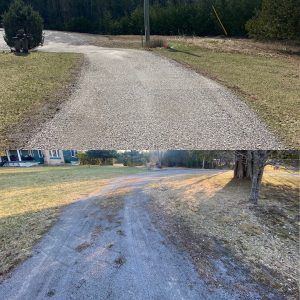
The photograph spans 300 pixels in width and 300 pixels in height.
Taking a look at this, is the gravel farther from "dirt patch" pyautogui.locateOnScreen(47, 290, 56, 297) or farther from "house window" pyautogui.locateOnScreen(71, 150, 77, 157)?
"house window" pyautogui.locateOnScreen(71, 150, 77, 157)

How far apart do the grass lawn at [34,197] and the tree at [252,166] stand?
258cm

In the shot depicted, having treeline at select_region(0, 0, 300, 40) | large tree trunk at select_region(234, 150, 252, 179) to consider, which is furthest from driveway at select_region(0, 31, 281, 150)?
treeline at select_region(0, 0, 300, 40)

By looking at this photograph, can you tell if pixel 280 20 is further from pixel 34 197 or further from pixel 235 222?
pixel 34 197

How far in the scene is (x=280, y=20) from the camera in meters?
24.8

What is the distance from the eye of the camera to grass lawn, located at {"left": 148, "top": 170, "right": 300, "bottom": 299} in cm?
691

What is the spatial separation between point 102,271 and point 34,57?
15409 mm

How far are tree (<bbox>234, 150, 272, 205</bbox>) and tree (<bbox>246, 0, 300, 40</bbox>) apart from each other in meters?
19.8

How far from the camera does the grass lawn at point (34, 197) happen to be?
546cm

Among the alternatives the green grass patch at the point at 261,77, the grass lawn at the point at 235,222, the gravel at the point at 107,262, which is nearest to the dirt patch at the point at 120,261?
the gravel at the point at 107,262

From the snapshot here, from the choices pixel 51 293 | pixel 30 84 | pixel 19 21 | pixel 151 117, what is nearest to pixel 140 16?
pixel 19 21

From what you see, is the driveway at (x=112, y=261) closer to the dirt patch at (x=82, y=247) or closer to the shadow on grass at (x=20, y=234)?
the dirt patch at (x=82, y=247)

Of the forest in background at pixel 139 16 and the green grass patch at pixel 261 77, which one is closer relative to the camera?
the green grass patch at pixel 261 77

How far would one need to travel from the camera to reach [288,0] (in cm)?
2384

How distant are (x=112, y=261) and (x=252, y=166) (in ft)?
12.4
